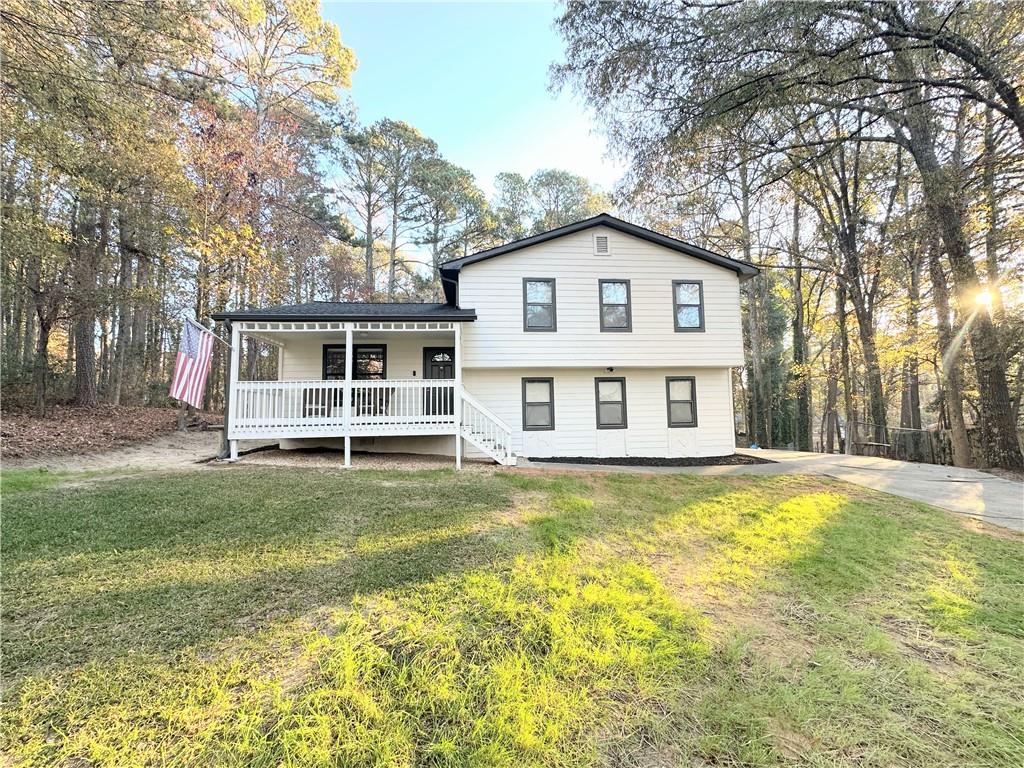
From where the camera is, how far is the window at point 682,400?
1144 centimetres

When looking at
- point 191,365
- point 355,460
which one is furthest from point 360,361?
point 191,365

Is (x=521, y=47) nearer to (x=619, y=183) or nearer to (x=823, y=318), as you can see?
(x=619, y=183)

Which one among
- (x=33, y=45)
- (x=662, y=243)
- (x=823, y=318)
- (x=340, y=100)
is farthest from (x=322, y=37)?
(x=823, y=318)

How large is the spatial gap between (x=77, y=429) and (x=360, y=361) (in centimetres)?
696

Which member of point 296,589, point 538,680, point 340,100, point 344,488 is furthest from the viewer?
point 340,100

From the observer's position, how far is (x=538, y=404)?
36.5 ft

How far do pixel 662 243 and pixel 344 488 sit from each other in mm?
9932

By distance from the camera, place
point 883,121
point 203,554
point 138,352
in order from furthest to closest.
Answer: point 138,352 < point 883,121 < point 203,554

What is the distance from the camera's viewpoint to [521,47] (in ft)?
33.0

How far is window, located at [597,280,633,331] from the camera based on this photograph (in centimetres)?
1111

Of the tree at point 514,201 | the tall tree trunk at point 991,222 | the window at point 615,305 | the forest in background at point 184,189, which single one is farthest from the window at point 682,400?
the tree at point 514,201

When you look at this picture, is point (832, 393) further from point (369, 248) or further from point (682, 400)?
point (369, 248)

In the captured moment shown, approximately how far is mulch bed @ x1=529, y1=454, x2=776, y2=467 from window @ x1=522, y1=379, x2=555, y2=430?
922 mm

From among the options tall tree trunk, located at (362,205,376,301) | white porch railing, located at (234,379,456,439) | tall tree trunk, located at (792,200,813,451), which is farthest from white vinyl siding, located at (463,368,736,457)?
tall tree trunk, located at (362,205,376,301)
